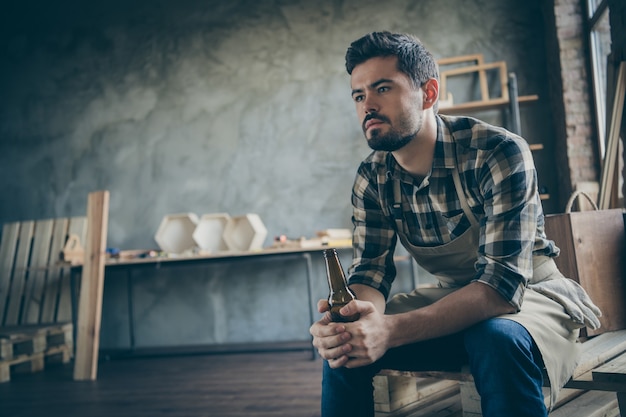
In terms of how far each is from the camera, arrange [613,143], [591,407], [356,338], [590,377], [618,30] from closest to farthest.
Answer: [356,338]
[590,377]
[591,407]
[618,30]
[613,143]

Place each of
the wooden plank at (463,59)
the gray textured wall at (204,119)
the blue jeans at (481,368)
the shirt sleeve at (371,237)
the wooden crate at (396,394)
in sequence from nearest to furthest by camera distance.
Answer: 1. the blue jeans at (481,368)
2. the shirt sleeve at (371,237)
3. the wooden crate at (396,394)
4. the wooden plank at (463,59)
5. the gray textured wall at (204,119)

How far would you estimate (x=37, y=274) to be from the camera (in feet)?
17.8

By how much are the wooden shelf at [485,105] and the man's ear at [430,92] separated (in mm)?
2884

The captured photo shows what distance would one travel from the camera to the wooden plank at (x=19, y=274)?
5.37 meters

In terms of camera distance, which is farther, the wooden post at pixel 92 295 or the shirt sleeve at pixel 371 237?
the wooden post at pixel 92 295

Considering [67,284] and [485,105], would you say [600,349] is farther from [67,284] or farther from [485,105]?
[67,284]

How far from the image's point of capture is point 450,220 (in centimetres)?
180

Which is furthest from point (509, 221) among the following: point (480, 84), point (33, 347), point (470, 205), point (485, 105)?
point (33, 347)

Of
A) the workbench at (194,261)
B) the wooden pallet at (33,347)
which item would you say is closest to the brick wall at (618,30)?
the workbench at (194,261)

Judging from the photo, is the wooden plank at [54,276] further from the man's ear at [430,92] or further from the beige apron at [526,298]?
the man's ear at [430,92]

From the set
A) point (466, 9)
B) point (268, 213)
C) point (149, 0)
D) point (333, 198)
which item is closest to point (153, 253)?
point (268, 213)

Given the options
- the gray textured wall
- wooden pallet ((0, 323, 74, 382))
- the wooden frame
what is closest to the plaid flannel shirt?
the wooden frame

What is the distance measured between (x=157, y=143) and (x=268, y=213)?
4.24 ft

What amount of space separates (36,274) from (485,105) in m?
4.20
